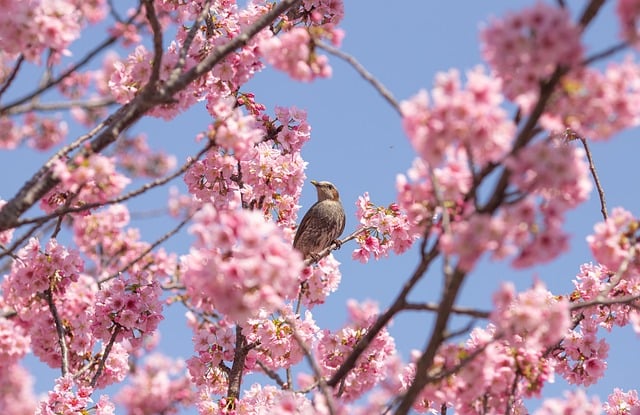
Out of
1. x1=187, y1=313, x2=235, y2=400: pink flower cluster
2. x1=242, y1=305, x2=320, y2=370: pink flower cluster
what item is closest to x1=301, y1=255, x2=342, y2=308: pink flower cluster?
x1=242, y1=305, x2=320, y2=370: pink flower cluster

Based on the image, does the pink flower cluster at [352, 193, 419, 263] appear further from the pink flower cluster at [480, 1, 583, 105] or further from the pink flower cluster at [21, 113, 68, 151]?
the pink flower cluster at [21, 113, 68, 151]

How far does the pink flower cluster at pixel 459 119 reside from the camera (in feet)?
8.80

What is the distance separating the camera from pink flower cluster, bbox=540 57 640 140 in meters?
2.74

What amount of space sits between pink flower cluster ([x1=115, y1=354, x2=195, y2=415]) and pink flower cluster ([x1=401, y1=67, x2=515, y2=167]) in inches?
89.6

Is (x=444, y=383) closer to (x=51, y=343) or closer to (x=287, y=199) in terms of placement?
(x=51, y=343)

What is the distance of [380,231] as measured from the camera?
23.4ft

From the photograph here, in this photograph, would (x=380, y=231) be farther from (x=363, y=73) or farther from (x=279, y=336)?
(x=363, y=73)

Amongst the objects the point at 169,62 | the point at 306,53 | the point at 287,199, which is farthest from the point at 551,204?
the point at 287,199

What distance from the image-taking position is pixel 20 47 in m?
4.05

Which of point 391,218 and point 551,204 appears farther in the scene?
point 391,218

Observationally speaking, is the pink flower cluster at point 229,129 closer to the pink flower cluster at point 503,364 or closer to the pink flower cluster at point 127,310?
the pink flower cluster at point 503,364

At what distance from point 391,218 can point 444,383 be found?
340cm

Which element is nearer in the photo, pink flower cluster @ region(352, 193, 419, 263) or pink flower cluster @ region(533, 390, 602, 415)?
pink flower cluster @ region(533, 390, 602, 415)

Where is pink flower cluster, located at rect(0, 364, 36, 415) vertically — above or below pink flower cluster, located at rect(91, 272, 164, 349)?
below
